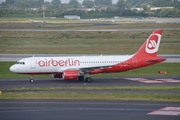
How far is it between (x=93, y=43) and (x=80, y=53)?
17.6m

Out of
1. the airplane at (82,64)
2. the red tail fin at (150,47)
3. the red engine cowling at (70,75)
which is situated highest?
A: the red tail fin at (150,47)

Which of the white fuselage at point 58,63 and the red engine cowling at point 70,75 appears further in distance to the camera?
the white fuselage at point 58,63

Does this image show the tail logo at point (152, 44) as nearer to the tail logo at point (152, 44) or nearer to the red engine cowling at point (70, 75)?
the tail logo at point (152, 44)

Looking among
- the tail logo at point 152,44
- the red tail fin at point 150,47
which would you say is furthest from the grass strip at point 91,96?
the tail logo at point 152,44

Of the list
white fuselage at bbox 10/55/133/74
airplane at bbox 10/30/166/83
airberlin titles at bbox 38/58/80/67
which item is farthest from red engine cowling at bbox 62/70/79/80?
airberlin titles at bbox 38/58/80/67

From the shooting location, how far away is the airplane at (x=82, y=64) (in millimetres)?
49500

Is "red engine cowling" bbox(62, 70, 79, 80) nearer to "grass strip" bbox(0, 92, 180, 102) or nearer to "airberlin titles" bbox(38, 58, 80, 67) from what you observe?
"airberlin titles" bbox(38, 58, 80, 67)

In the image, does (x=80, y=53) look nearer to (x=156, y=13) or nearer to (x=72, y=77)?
(x=72, y=77)

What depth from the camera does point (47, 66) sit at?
49688mm

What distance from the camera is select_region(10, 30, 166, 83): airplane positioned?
162 feet

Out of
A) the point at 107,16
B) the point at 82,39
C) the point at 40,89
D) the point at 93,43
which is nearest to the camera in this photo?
the point at 40,89

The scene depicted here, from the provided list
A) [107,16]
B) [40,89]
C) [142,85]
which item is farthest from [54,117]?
[107,16]

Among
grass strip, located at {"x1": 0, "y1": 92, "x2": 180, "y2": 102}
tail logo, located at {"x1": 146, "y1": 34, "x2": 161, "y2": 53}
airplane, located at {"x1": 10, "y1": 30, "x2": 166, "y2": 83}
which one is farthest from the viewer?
tail logo, located at {"x1": 146, "y1": 34, "x2": 161, "y2": 53}

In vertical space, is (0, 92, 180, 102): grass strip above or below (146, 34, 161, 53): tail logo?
below
